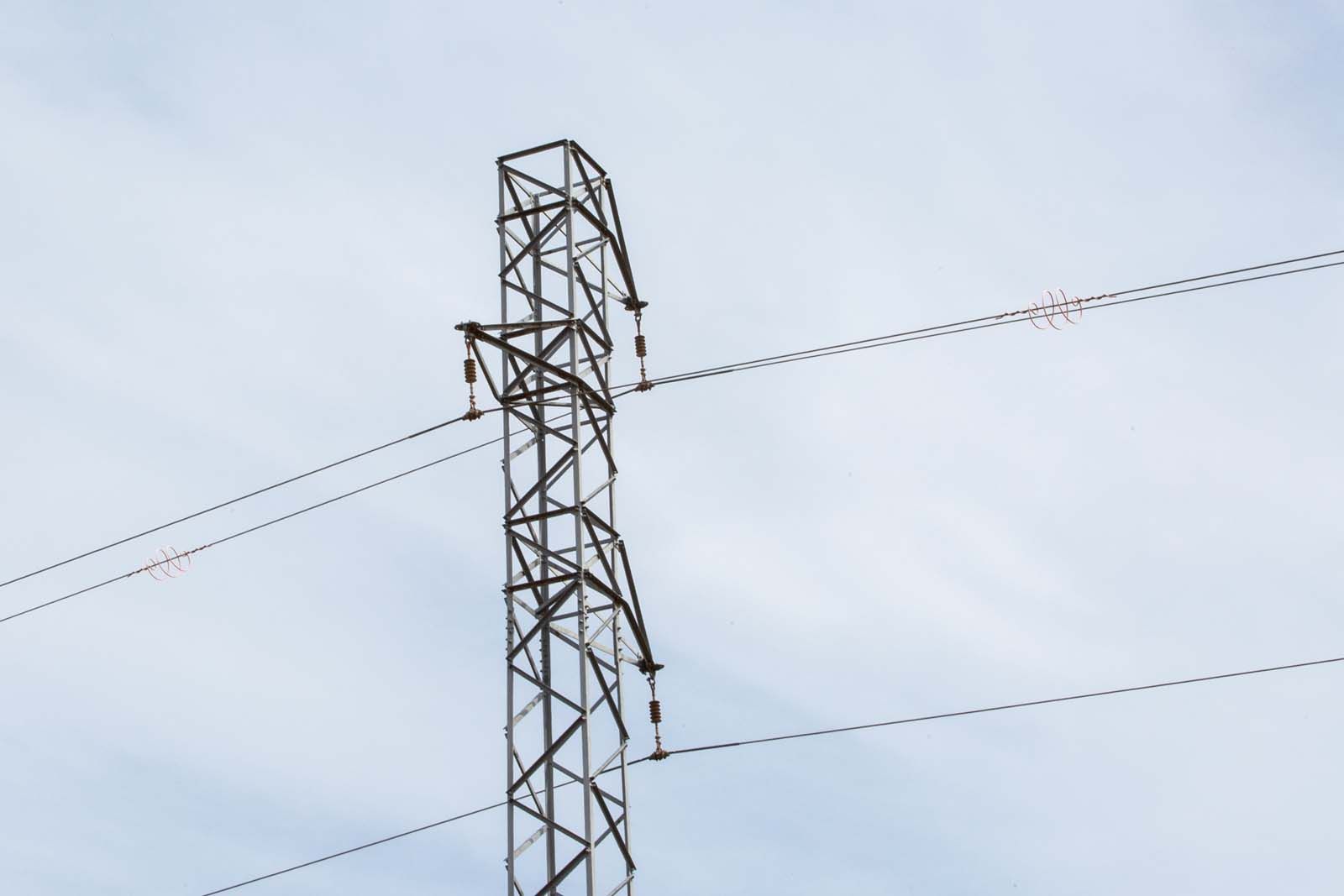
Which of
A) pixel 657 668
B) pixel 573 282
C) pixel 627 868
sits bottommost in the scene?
pixel 627 868

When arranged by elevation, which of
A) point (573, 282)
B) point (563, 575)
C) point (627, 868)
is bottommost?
point (627, 868)

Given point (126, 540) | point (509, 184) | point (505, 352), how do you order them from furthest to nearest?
1. point (126, 540)
2. point (509, 184)
3. point (505, 352)

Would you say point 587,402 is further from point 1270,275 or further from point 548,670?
point 1270,275

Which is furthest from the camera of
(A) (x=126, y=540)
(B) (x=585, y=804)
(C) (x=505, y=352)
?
(A) (x=126, y=540)

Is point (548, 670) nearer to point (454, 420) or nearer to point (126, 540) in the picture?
point (454, 420)

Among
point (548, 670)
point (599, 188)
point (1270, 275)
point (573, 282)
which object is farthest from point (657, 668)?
point (1270, 275)

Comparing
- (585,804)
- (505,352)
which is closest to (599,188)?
(505,352)

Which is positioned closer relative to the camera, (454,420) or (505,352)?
(505,352)

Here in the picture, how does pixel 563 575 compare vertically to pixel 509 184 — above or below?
below

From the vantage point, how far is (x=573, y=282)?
21.1m

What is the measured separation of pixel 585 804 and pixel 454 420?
5.75 metres

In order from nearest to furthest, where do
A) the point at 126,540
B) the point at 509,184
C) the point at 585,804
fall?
the point at 585,804, the point at 509,184, the point at 126,540

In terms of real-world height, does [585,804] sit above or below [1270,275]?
below

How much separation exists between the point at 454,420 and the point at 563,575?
11.6ft
